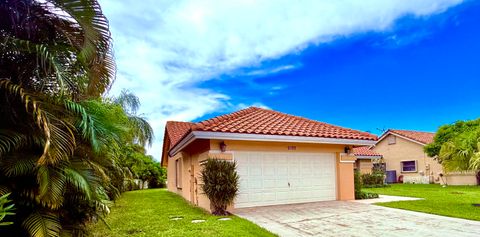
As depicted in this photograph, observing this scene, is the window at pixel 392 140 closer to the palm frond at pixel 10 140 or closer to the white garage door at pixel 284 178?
the white garage door at pixel 284 178

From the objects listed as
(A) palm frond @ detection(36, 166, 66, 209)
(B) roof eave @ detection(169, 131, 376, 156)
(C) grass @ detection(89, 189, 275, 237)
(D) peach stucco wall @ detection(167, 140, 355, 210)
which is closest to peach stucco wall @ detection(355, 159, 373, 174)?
(D) peach stucco wall @ detection(167, 140, 355, 210)

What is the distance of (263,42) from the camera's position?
615 inches

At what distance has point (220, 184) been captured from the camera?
1150 centimetres

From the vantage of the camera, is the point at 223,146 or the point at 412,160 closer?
the point at 223,146

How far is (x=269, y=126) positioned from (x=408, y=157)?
23766 millimetres

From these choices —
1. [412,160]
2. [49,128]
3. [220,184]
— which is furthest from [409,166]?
[49,128]

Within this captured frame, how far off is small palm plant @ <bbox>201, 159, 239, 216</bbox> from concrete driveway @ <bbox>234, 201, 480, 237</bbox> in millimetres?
728

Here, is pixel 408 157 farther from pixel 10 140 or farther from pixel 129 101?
pixel 10 140

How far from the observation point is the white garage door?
12953 millimetres

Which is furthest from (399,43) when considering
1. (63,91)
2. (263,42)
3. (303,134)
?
(63,91)

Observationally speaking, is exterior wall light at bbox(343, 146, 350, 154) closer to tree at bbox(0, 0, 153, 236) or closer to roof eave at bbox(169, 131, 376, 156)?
roof eave at bbox(169, 131, 376, 156)

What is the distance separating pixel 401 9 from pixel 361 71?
8.36 meters

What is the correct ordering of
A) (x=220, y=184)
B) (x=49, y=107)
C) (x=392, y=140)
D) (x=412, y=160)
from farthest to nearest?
1. (x=392, y=140)
2. (x=412, y=160)
3. (x=220, y=184)
4. (x=49, y=107)

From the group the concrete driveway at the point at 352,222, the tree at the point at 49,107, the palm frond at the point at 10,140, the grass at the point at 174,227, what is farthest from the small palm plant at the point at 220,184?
the palm frond at the point at 10,140
